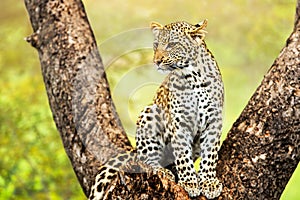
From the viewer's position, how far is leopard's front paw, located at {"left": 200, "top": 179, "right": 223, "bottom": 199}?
226 cm

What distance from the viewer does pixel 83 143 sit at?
8.90 ft

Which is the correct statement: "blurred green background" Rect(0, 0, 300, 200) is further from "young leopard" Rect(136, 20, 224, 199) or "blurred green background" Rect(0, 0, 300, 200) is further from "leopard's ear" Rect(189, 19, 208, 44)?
"leopard's ear" Rect(189, 19, 208, 44)

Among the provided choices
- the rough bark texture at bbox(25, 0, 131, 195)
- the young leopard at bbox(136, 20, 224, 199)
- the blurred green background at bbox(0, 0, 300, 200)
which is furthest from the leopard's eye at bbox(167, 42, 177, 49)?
the blurred green background at bbox(0, 0, 300, 200)

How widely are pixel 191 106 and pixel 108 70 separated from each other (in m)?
2.65

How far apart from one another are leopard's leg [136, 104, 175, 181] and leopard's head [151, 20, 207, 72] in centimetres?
36

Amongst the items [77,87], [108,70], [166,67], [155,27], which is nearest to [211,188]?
[166,67]

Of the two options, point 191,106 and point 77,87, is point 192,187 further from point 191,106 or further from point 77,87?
point 77,87

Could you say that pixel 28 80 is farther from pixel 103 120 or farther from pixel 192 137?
pixel 192 137

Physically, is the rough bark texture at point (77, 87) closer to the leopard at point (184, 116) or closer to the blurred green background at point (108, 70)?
the leopard at point (184, 116)

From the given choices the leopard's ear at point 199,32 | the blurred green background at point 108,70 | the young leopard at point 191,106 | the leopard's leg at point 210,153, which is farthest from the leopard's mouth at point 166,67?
the blurred green background at point 108,70

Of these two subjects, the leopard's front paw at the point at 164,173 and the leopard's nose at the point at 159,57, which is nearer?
the leopard's nose at the point at 159,57

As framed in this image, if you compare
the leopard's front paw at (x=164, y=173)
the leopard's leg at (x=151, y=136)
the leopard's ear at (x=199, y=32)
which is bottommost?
the leopard's front paw at (x=164, y=173)

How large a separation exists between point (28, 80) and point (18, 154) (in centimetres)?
82

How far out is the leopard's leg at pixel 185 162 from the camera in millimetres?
2223
